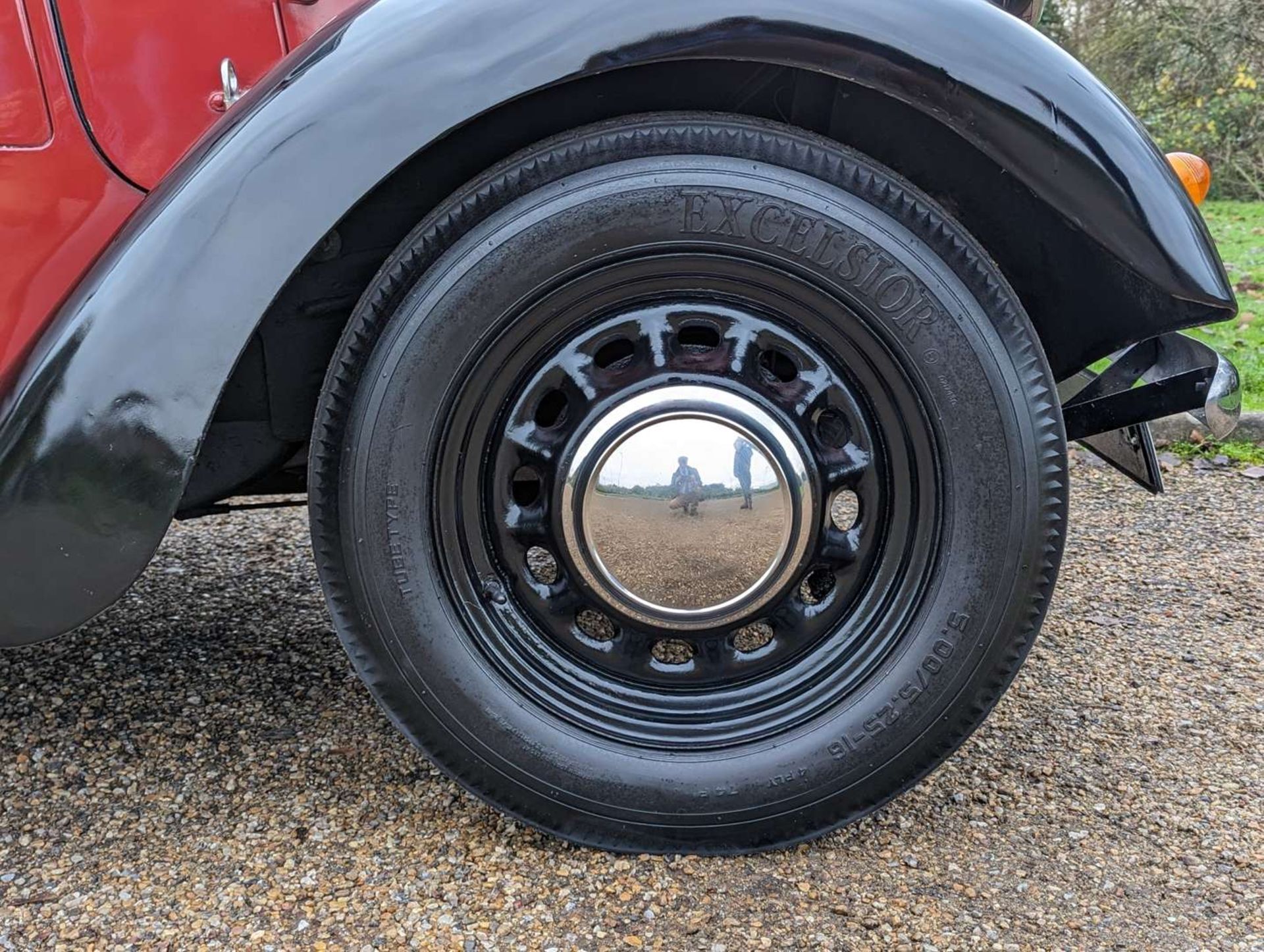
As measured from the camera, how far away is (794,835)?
1610mm

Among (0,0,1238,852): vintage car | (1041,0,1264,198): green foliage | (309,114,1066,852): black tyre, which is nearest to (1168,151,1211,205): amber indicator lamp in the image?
(0,0,1238,852): vintage car

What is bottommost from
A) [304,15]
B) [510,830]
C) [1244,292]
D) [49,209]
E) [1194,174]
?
[1244,292]

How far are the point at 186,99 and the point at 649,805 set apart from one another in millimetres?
1363

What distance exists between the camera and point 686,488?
1.58 metres

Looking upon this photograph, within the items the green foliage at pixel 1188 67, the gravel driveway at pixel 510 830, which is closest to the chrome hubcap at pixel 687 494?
the gravel driveway at pixel 510 830

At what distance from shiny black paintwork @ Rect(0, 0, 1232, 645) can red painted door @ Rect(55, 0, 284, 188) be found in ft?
0.99

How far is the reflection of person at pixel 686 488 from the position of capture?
1575 millimetres

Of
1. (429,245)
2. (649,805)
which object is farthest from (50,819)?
(429,245)

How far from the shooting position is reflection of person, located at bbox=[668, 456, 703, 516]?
5.17ft

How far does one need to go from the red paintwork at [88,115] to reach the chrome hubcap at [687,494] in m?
0.87

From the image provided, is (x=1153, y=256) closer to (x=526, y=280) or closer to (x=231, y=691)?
(x=526, y=280)

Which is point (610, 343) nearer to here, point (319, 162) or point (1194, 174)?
point (319, 162)

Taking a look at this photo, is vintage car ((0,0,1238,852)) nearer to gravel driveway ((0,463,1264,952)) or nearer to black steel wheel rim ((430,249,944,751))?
black steel wheel rim ((430,249,944,751))

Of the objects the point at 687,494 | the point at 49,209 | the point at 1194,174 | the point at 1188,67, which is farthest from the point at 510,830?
the point at 1188,67
